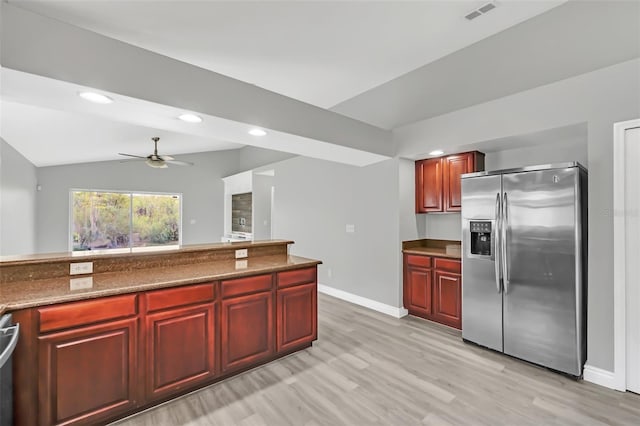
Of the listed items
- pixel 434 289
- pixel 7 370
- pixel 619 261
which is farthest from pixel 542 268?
pixel 7 370

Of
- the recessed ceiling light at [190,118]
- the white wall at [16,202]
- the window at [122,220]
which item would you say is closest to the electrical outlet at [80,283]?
the recessed ceiling light at [190,118]

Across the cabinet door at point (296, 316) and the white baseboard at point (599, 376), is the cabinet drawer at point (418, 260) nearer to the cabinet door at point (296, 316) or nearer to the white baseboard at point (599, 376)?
the cabinet door at point (296, 316)

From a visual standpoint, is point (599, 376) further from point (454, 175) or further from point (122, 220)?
point (122, 220)

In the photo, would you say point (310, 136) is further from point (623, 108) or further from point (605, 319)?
point (605, 319)

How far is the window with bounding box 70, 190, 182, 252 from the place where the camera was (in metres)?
7.23

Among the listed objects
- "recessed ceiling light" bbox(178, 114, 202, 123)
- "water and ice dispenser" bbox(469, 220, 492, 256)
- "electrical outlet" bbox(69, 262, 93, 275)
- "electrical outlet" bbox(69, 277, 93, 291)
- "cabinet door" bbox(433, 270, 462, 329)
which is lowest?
"cabinet door" bbox(433, 270, 462, 329)

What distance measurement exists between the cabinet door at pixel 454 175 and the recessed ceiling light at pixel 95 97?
3.71 meters

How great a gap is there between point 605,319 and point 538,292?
0.48m

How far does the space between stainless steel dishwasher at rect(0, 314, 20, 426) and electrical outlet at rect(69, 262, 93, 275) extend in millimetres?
702

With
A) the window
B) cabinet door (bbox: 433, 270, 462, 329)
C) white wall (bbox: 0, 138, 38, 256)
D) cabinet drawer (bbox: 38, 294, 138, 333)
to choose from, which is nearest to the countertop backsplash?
cabinet door (bbox: 433, 270, 462, 329)

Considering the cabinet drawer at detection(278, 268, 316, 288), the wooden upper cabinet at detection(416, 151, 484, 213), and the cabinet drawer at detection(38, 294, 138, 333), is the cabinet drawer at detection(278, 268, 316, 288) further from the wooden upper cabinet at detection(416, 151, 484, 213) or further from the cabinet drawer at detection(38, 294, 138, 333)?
the wooden upper cabinet at detection(416, 151, 484, 213)

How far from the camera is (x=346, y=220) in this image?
4.98m

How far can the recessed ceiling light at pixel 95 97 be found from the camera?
1.99 metres

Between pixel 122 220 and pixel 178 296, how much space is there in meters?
6.98
